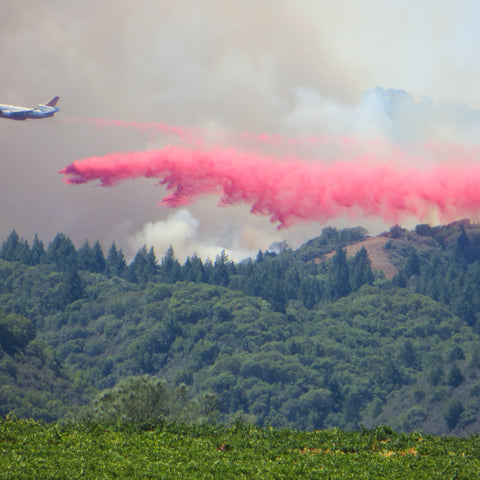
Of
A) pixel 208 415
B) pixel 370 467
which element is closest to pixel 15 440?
pixel 370 467

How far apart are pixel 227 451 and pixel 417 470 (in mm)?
9445

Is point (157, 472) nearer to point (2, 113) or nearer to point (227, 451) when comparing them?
point (227, 451)

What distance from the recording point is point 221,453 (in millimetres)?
40844

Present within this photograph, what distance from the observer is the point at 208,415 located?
11106cm

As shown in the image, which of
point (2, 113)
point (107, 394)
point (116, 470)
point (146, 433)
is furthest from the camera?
point (2, 113)

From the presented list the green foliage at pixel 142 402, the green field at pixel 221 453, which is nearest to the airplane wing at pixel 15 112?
the green foliage at pixel 142 402

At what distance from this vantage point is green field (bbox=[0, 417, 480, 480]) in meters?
36.9

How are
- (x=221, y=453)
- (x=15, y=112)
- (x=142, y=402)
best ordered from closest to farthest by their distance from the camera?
1. (x=221, y=453)
2. (x=142, y=402)
3. (x=15, y=112)

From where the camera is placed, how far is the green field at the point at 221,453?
36938mm

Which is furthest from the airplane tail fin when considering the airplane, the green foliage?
the green foliage

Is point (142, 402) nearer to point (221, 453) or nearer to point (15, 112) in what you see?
point (15, 112)

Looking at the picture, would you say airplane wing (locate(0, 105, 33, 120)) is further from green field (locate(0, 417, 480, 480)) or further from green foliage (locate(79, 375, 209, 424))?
green field (locate(0, 417, 480, 480))

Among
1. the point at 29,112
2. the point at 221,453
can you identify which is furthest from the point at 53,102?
the point at 221,453

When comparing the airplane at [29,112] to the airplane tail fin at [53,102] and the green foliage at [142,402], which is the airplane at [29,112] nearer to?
the airplane tail fin at [53,102]
